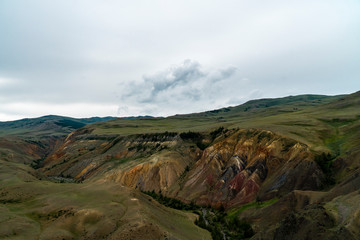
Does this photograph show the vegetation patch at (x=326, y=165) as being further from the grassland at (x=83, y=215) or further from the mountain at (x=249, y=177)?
the grassland at (x=83, y=215)

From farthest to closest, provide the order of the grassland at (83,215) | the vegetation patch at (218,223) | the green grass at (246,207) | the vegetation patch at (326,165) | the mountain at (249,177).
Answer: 1. the green grass at (246,207)
2. the vegetation patch at (326,165)
3. the vegetation patch at (218,223)
4. the grassland at (83,215)
5. the mountain at (249,177)

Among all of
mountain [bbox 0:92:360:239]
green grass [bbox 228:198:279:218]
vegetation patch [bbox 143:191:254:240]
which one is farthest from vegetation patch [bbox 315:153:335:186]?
vegetation patch [bbox 143:191:254:240]

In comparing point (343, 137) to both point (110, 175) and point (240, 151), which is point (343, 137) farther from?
point (110, 175)

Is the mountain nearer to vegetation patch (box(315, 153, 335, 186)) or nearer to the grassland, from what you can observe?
vegetation patch (box(315, 153, 335, 186))

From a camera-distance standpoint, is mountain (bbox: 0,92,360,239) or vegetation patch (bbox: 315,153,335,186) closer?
mountain (bbox: 0,92,360,239)

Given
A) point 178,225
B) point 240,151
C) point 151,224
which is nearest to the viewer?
point 151,224

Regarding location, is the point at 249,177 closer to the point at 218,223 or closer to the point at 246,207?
the point at 246,207

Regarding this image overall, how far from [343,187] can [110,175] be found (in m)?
62.9

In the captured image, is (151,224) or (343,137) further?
Result: (343,137)

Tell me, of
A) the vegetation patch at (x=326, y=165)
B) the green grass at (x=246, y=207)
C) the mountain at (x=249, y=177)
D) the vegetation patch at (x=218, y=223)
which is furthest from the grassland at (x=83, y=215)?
the vegetation patch at (x=326, y=165)

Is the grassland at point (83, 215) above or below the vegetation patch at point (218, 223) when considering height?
above

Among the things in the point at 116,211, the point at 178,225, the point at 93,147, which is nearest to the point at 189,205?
the point at 178,225

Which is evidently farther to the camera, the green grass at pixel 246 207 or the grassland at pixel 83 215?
the green grass at pixel 246 207

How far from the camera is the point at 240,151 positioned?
204ft
